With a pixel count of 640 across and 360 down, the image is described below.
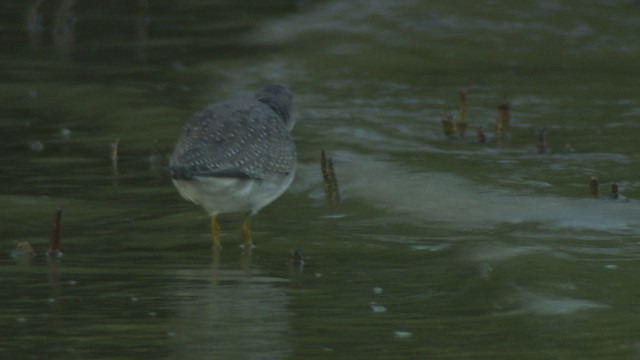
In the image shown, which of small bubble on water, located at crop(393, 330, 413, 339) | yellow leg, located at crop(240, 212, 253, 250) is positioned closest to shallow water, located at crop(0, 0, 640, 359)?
small bubble on water, located at crop(393, 330, 413, 339)

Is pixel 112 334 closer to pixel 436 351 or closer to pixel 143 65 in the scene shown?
pixel 436 351

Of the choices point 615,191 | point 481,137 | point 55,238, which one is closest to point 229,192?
point 55,238

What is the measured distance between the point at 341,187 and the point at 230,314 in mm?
3957

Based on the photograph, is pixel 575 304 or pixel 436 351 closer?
pixel 436 351

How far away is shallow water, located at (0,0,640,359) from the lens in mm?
7422

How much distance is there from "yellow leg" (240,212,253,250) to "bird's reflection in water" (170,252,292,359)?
508 millimetres

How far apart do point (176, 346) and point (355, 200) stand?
4.32m

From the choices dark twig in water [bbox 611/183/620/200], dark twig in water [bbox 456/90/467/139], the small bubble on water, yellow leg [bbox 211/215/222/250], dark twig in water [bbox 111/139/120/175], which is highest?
dark twig in water [bbox 456/90/467/139]

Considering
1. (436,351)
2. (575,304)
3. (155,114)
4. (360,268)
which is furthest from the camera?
(155,114)

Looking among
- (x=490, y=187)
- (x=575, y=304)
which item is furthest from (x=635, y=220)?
(x=575, y=304)

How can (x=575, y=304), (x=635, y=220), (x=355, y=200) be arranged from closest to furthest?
(x=575, y=304) < (x=635, y=220) < (x=355, y=200)

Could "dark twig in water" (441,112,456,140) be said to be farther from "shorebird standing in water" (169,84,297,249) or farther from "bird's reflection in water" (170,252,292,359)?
"bird's reflection in water" (170,252,292,359)

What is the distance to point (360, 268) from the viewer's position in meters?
8.98

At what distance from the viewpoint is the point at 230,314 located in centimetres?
769
